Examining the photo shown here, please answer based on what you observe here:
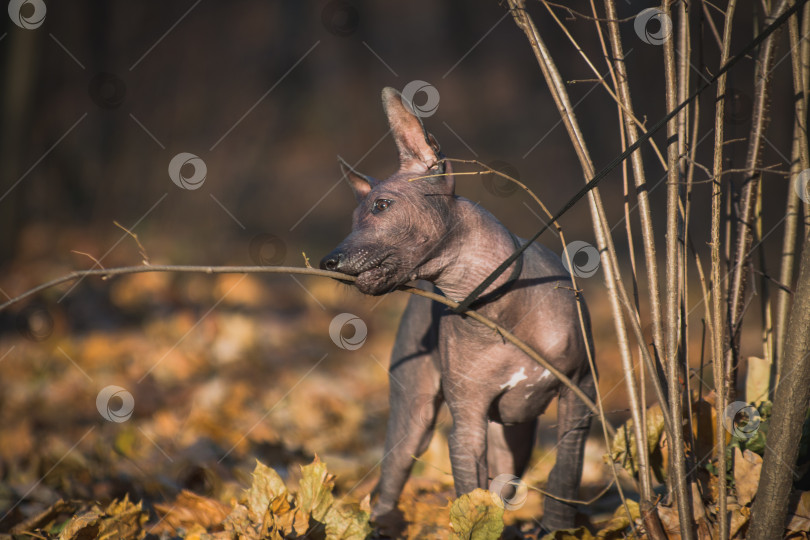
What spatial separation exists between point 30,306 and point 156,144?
3.88 metres

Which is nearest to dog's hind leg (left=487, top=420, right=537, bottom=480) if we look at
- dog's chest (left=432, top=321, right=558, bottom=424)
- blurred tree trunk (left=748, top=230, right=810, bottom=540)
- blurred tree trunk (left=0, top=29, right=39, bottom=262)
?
dog's chest (left=432, top=321, right=558, bottom=424)

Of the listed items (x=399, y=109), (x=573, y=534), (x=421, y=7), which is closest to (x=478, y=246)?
(x=399, y=109)

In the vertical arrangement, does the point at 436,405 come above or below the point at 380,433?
above

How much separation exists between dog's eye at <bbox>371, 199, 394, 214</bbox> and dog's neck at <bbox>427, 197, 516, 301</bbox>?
224mm

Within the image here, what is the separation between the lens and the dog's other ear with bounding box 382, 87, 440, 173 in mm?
2182

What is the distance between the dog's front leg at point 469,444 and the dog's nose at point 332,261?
73 cm

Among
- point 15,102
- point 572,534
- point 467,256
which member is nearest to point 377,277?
point 467,256

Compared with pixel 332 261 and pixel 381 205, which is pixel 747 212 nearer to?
pixel 381 205

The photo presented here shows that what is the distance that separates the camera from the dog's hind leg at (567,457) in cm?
237

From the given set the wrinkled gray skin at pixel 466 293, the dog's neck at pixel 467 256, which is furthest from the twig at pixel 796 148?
the dog's neck at pixel 467 256

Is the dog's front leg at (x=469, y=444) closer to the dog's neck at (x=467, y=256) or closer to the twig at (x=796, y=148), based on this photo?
the dog's neck at (x=467, y=256)

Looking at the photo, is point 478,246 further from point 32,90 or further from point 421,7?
point 421,7

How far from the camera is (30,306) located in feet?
18.4

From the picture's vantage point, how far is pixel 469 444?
2.36 m
